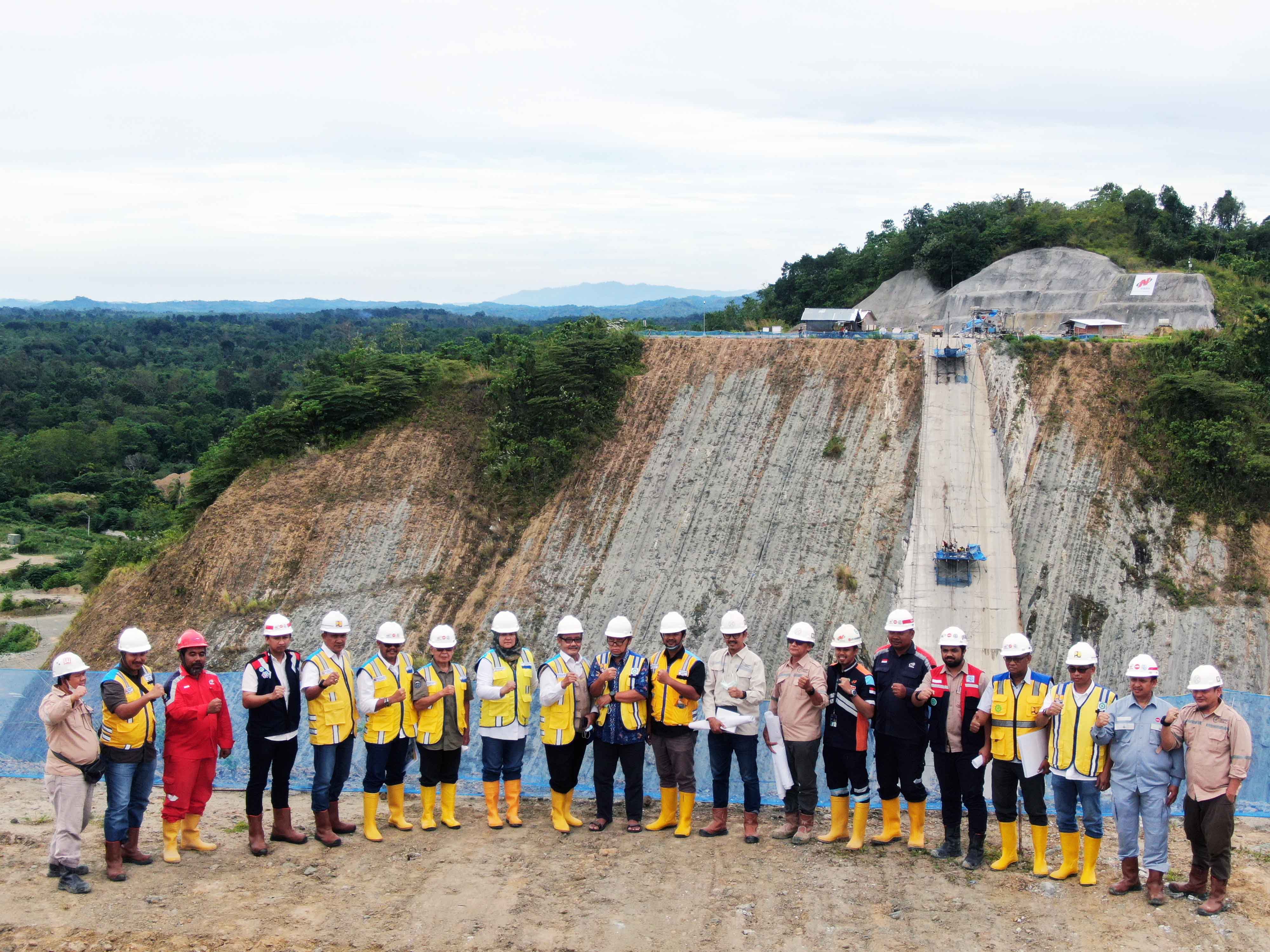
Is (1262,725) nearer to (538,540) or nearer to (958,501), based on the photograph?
(958,501)

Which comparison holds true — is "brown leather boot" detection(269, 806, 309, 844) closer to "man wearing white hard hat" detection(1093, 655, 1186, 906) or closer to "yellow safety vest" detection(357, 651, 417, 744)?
"yellow safety vest" detection(357, 651, 417, 744)

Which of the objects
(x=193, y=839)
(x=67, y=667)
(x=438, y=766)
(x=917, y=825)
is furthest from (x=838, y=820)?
(x=67, y=667)

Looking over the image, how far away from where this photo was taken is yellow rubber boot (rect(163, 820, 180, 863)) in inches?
298

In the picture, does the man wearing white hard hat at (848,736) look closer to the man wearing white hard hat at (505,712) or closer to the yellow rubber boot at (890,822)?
the yellow rubber boot at (890,822)

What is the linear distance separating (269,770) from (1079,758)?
594 cm

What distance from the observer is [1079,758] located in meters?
7.15

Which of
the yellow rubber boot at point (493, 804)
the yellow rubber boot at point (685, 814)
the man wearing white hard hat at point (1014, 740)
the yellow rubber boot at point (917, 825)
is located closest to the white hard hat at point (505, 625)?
the yellow rubber boot at point (493, 804)

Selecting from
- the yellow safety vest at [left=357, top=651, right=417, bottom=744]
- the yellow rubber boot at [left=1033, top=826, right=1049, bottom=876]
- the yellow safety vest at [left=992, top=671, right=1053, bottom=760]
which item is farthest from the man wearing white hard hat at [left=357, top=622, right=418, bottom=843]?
the yellow rubber boot at [left=1033, top=826, right=1049, bottom=876]

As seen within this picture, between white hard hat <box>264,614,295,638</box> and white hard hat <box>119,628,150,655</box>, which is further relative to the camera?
white hard hat <box>264,614,295,638</box>

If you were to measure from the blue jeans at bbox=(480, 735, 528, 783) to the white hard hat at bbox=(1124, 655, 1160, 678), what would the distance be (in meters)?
4.59

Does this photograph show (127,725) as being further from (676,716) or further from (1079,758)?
(1079,758)

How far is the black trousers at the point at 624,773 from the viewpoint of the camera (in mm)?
8469

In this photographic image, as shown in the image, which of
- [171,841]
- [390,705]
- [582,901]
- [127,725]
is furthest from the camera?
[390,705]

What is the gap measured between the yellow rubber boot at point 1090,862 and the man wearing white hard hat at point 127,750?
6494mm
